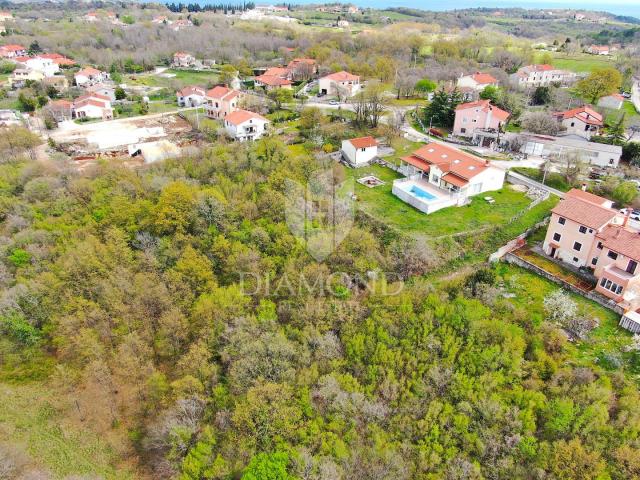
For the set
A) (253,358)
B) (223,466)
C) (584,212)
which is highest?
(584,212)

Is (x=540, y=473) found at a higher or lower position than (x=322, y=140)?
lower

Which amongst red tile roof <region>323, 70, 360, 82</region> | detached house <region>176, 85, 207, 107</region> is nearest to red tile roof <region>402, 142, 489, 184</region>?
red tile roof <region>323, 70, 360, 82</region>

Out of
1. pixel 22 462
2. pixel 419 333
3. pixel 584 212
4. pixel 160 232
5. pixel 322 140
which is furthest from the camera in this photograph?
pixel 322 140

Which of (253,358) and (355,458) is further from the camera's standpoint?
(253,358)

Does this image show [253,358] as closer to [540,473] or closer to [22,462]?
[22,462]

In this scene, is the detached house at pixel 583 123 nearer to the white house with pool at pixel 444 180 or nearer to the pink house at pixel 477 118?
the pink house at pixel 477 118

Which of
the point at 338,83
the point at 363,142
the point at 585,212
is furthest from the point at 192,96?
the point at 585,212

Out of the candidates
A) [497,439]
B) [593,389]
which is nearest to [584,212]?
[593,389]
